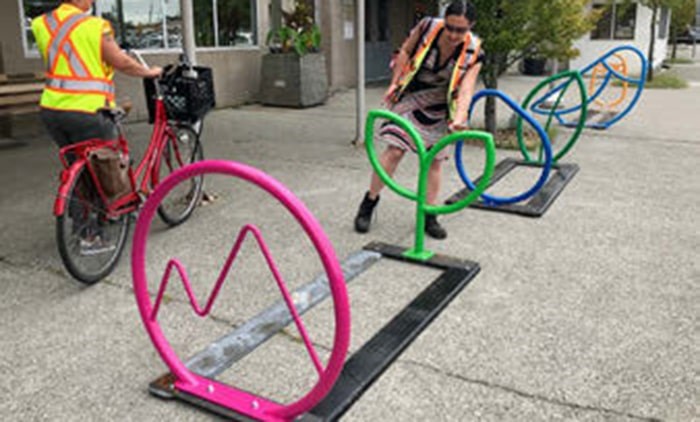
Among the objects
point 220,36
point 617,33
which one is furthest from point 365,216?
point 617,33

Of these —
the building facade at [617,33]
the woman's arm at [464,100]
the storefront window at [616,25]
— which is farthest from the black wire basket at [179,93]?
the storefront window at [616,25]

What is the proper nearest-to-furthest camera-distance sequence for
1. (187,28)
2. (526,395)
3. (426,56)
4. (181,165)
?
(526,395), (426,56), (181,165), (187,28)

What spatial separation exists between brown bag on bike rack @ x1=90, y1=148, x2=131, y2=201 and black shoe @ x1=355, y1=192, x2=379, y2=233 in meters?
1.53

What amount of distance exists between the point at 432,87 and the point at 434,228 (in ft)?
3.05

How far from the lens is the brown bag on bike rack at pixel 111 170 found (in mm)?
3688

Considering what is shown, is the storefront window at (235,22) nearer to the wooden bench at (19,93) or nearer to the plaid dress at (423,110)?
the wooden bench at (19,93)

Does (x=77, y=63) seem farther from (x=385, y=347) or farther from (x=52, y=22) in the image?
(x=385, y=347)

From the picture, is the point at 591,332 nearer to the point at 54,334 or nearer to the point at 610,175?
the point at 54,334

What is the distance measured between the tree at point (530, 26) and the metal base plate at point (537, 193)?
5.21ft

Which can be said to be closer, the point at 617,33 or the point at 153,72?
the point at 153,72

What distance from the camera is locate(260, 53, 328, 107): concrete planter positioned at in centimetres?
1051

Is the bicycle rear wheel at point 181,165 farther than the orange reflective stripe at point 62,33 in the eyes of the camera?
Yes

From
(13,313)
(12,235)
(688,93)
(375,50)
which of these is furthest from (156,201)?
(688,93)

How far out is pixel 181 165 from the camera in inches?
186
